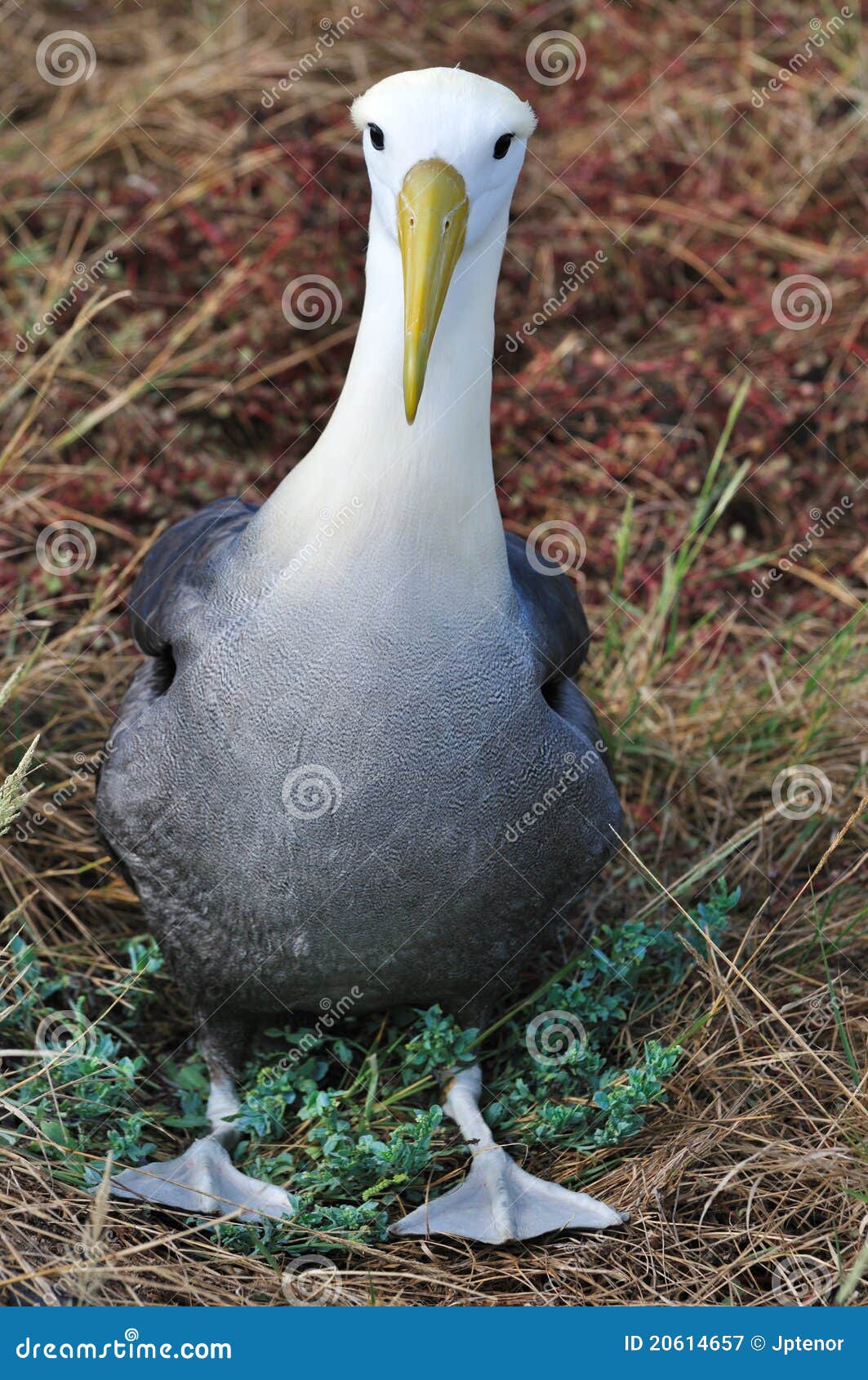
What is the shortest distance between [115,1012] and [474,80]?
238 cm

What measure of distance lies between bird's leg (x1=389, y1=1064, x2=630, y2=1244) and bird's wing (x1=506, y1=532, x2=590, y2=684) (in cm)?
Answer: 112

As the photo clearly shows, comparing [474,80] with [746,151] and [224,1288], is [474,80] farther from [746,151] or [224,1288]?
[746,151]

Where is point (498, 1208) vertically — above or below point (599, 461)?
below

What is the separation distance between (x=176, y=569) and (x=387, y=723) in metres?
0.85

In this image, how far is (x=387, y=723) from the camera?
10.00ft

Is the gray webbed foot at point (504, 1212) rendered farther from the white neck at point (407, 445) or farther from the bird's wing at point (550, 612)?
the white neck at point (407, 445)

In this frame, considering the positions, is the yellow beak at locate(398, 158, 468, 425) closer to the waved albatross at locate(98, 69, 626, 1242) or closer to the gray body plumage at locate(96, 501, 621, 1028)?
the waved albatross at locate(98, 69, 626, 1242)

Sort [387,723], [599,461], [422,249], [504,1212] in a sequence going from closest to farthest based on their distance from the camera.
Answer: [422,249] → [387,723] → [504,1212] → [599,461]

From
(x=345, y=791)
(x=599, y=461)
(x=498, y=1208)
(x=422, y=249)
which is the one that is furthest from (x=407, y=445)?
(x=599, y=461)

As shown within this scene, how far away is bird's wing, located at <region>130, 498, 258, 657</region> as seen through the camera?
11.3 ft

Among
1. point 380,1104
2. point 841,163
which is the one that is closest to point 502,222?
point 380,1104

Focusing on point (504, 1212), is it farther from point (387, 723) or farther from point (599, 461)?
point (599, 461)

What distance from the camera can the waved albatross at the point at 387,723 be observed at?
114 inches

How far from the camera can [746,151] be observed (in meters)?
6.46
